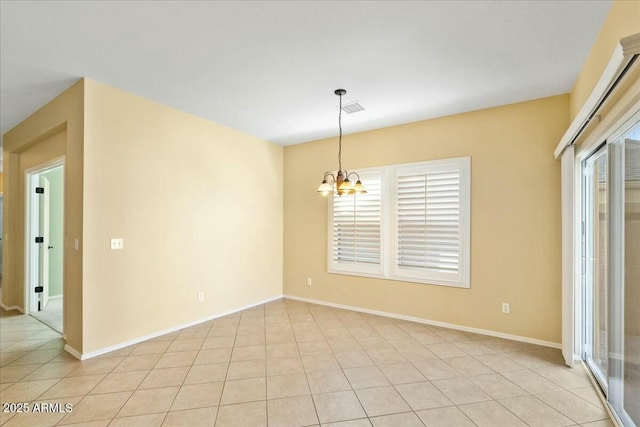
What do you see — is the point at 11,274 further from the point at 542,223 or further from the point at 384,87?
the point at 542,223

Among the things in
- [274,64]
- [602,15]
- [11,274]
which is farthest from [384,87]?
[11,274]

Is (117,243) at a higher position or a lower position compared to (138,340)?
higher

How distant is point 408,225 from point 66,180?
431 cm

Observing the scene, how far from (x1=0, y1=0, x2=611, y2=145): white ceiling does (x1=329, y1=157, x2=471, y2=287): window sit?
0.99m

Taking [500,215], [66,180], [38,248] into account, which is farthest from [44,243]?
[500,215]

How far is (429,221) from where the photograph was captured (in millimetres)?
4188

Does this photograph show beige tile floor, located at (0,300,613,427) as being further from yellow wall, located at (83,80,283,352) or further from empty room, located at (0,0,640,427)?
yellow wall, located at (83,80,283,352)

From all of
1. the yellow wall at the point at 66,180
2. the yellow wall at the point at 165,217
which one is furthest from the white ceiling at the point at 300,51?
the yellow wall at the point at 165,217

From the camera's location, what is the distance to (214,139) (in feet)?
14.8

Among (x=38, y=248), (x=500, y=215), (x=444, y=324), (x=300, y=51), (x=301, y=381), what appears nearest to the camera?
(x=300, y=51)

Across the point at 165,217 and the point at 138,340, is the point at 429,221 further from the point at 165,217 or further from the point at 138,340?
the point at 138,340

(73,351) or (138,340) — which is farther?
(138,340)

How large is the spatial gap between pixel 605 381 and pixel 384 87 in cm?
333

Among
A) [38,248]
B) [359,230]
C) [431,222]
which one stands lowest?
[38,248]
